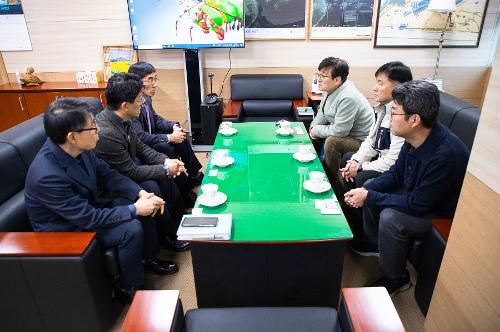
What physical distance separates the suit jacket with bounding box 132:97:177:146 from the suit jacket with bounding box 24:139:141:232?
91cm

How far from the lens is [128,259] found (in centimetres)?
172

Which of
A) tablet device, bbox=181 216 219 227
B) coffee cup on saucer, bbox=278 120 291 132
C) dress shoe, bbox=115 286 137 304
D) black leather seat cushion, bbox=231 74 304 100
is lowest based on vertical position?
dress shoe, bbox=115 286 137 304

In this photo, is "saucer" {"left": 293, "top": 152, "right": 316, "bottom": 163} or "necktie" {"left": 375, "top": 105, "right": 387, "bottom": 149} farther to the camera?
"necktie" {"left": 375, "top": 105, "right": 387, "bottom": 149}

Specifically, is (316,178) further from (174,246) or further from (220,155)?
(174,246)

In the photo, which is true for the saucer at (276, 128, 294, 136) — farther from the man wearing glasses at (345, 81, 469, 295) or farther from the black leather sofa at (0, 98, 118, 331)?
the black leather sofa at (0, 98, 118, 331)

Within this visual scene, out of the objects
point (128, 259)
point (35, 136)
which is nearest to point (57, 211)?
point (128, 259)

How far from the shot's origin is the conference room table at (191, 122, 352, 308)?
4.96 feet

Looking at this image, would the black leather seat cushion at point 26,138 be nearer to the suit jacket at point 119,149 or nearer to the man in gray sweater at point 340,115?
the suit jacket at point 119,149

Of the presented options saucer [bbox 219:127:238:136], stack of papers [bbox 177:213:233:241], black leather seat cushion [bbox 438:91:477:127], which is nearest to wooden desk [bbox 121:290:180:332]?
stack of papers [bbox 177:213:233:241]

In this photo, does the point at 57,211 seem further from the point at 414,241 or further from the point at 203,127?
the point at 203,127

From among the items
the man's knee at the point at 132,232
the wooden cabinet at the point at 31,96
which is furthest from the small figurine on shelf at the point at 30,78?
the man's knee at the point at 132,232

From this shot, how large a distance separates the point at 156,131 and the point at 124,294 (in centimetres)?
158

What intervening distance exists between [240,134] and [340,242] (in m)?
1.34

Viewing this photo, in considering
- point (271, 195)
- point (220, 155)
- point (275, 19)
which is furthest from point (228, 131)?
point (275, 19)
